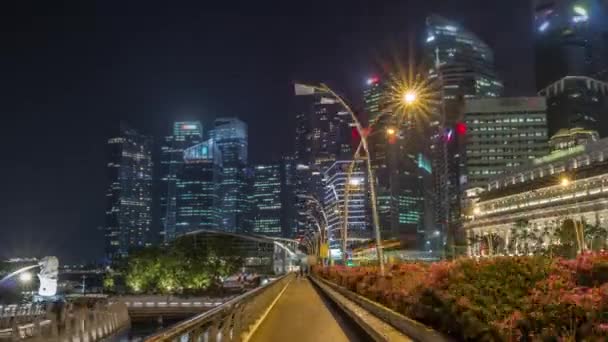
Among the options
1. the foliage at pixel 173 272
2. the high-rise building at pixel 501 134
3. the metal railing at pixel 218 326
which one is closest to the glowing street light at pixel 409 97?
the metal railing at pixel 218 326

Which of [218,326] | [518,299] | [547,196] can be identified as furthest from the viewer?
[547,196]

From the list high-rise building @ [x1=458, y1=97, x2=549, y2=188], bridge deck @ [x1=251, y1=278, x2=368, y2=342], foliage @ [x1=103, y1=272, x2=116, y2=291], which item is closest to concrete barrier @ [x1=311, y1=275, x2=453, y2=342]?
bridge deck @ [x1=251, y1=278, x2=368, y2=342]

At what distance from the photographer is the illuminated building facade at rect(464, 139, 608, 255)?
4154 inches

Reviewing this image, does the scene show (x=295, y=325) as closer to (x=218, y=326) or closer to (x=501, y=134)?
(x=218, y=326)

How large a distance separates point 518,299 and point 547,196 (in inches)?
4758

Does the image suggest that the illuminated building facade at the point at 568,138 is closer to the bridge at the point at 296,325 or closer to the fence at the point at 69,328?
the fence at the point at 69,328

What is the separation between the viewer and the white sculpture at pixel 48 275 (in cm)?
8206

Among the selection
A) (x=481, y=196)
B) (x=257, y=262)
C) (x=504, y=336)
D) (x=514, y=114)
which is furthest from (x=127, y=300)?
(x=514, y=114)

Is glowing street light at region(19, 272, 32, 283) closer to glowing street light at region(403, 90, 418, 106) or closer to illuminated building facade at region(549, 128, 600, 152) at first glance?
glowing street light at region(403, 90, 418, 106)

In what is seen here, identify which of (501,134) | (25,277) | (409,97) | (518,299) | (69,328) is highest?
(501,134)

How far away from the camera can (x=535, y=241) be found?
4377 inches

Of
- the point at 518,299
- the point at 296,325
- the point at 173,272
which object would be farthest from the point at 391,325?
the point at 173,272

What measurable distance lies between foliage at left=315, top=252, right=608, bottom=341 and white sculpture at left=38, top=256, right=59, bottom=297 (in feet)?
257

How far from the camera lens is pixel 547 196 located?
12169 centimetres
